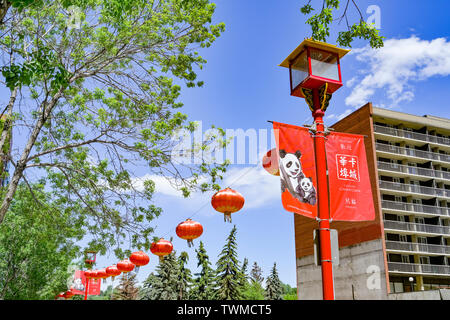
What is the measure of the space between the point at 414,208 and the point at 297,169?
35613 millimetres

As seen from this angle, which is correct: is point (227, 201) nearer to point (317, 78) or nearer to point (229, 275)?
point (317, 78)

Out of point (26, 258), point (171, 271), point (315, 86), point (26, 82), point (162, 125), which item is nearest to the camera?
point (26, 82)

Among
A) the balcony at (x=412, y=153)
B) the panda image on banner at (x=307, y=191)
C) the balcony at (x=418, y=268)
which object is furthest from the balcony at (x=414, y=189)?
the panda image on banner at (x=307, y=191)

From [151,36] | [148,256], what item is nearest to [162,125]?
[151,36]

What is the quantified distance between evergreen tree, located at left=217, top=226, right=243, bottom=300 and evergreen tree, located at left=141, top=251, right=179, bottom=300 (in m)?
8.28

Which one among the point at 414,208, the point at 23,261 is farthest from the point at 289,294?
the point at 23,261

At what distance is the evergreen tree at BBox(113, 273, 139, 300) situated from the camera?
61.4m

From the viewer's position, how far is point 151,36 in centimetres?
1216

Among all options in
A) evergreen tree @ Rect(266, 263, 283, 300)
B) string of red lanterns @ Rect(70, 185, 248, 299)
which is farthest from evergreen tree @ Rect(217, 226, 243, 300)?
string of red lanterns @ Rect(70, 185, 248, 299)

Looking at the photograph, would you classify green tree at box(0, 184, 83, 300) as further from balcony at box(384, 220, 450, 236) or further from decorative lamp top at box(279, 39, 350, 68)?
balcony at box(384, 220, 450, 236)

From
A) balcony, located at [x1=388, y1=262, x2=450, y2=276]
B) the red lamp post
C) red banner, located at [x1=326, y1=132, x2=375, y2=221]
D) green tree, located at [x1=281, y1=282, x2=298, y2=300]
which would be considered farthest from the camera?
green tree, located at [x1=281, y1=282, x2=298, y2=300]

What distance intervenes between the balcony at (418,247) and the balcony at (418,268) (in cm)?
140
